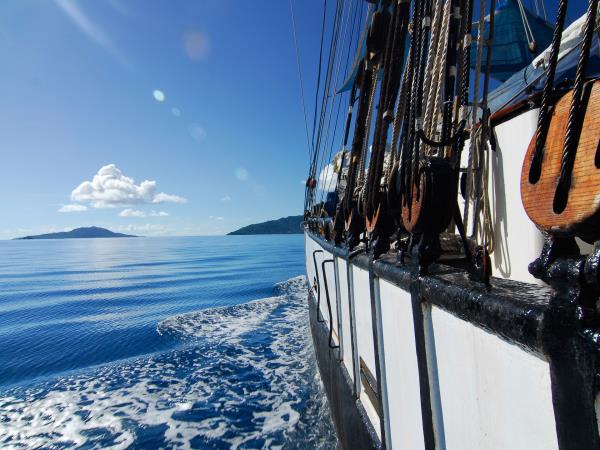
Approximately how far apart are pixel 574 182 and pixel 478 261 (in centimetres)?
71

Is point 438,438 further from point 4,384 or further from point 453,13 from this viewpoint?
point 4,384

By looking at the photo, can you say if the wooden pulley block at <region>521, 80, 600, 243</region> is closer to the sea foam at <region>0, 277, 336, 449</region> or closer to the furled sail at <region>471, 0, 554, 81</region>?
the sea foam at <region>0, 277, 336, 449</region>

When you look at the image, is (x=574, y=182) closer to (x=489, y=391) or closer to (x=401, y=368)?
(x=489, y=391)

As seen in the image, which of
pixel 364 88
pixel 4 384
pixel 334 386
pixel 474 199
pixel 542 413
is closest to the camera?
pixel 542 413

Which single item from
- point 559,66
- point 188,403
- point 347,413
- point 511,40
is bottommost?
point 188,403

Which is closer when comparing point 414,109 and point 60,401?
point 414,109

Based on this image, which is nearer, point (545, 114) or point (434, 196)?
point (545, 114)

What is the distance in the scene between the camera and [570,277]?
2.80 feet

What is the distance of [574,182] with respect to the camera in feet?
2.93

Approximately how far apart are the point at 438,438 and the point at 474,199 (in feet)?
4.11

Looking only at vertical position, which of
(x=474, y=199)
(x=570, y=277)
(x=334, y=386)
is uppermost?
(x=474, y=199)

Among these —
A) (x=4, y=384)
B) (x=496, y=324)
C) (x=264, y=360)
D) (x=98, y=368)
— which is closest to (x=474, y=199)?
(x=496, y=324)

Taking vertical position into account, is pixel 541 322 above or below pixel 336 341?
above

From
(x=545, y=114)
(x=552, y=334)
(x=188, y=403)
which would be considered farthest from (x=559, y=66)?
(x=188, y=403)
